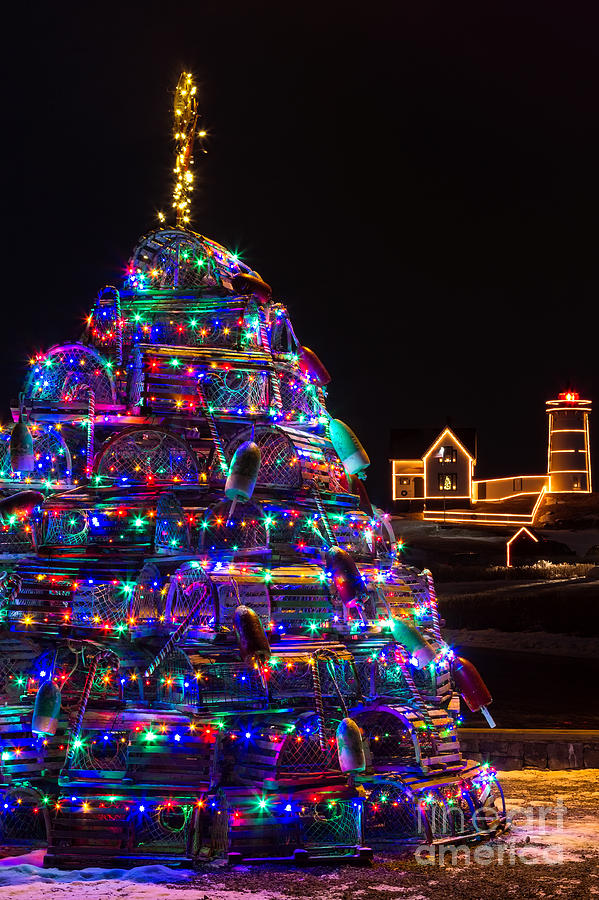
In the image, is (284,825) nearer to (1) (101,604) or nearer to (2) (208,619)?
(2) (208,619)

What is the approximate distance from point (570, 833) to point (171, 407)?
270 inches

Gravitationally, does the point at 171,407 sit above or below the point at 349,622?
above

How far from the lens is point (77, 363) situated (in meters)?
14.1

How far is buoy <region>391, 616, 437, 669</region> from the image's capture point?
12.5 m

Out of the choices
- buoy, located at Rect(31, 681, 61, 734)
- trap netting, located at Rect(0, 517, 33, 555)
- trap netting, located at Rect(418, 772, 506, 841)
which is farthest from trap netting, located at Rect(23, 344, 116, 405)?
trap netting, located at Rect(418, 772, 506, 841)

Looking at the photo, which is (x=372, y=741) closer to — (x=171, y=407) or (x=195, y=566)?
(x=195, y=566)

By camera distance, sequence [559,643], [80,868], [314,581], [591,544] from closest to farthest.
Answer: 1. [80,868]
2. [314,581]
3. [559,643]
4. [591,544]

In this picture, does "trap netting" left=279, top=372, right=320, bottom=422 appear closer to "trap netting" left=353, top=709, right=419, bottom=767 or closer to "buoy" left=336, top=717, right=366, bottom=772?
"trap netting" left=353, top=709, right=419, bottom=767

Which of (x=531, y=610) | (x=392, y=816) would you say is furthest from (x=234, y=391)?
(x=531, y=610)

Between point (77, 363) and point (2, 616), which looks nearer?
point (2, 616)

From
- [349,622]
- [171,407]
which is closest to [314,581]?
[349,622]

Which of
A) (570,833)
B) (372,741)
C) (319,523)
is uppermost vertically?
(319,523)

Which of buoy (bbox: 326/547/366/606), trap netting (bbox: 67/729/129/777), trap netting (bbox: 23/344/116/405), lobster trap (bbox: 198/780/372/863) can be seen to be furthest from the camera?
trap netting (bbox: 23/344/116/405)

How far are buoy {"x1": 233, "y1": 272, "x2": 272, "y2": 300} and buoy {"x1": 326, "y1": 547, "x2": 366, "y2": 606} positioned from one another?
391 cm
